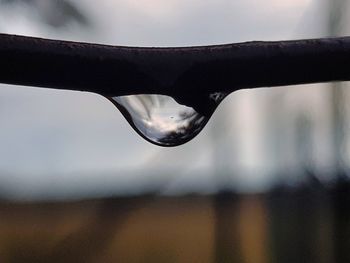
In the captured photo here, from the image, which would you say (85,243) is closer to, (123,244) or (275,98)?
(123,244)

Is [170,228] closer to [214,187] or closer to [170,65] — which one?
[214,187]

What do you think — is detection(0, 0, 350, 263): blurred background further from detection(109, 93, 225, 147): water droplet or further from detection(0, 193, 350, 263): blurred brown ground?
detection(109, 93, 225, 147): water droplet

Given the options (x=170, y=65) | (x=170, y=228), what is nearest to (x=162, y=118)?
(x=170, y=65)

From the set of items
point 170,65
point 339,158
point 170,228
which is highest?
point 339,158

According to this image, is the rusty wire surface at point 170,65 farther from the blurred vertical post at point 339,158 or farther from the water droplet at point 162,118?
the blurred vertical post at point 339,158

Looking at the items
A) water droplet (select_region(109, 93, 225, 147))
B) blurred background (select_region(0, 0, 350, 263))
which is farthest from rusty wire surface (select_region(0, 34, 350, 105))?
blurred background (select_region(0, 0, 350, 263))

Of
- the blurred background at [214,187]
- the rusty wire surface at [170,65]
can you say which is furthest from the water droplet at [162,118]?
the blurred background at [214,187]
